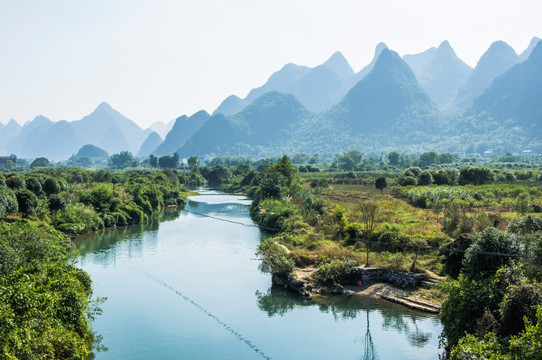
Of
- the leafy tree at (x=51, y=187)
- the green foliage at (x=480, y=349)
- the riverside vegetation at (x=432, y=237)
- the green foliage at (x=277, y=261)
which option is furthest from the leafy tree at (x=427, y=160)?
the green foliage at (x=480, y=349)

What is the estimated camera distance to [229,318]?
21.1 meters

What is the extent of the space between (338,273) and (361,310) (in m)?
2.93

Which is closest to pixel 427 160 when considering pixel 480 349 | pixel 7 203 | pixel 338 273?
pixel 338 273

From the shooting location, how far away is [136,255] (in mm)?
34000

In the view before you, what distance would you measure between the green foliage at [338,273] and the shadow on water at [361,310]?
4.23 ft

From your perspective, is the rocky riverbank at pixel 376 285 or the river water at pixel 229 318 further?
the rocky riverbank at pixel 376 285

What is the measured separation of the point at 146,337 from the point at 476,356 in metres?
12.5

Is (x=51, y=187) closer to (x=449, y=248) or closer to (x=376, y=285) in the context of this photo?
(x=376, y=285)

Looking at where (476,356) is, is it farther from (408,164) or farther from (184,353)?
(408,164)

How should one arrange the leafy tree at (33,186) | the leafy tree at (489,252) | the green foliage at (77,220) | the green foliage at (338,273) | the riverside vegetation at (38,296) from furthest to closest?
the leafy tree at (33,186) → the green foliage at (77,220) → the green foliage at (338,273) → the leafy tree at (489,252) → the riverside vegetation at (38,296)

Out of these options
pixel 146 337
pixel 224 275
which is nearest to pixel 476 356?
pixel 146 337

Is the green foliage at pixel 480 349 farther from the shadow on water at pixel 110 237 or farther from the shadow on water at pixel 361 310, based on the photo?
the shadow on water at pixel 110 237

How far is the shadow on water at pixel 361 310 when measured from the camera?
18859 millimetres

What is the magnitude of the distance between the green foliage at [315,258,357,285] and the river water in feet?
4.75
